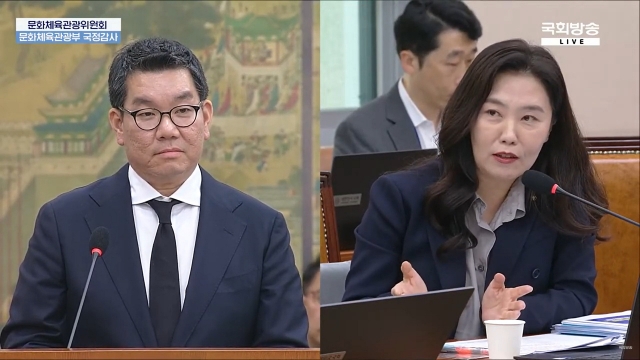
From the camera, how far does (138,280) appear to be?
5.86 feet

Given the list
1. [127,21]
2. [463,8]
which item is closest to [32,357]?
[127,21]

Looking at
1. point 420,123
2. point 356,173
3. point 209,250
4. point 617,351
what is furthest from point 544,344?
point 420,123

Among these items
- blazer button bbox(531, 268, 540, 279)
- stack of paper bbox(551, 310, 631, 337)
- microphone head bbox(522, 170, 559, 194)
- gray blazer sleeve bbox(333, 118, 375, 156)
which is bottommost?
stack of paper bbox(551, 310, 631, 337)

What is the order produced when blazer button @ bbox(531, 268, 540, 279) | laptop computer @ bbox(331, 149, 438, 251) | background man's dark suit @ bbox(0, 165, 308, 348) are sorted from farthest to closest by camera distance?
laptop computer @ bbox(331, 149, 438, 251)
blazer button @ bbox(531, 268, 540, 279)
background man's dark suit @ bbox(0, 165, 308, 348)

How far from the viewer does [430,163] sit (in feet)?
8.05

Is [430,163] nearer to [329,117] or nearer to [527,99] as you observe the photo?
[527,99]

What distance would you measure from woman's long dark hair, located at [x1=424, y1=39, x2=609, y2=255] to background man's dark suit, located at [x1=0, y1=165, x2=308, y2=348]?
0.59 metres

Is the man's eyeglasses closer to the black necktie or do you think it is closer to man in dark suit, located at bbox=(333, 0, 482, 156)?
the black necktie

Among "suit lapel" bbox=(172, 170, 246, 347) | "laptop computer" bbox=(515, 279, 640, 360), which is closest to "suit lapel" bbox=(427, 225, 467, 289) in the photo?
"laptop computer" bbox=(515, 279, 640, 360)

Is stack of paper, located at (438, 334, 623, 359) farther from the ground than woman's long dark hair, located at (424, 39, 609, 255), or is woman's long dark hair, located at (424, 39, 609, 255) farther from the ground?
woman's long dark hair, located at (424, 39, 609, 255)

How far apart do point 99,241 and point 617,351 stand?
0.90m

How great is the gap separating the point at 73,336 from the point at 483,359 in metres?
0.68

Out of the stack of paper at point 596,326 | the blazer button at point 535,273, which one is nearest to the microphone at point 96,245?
the stack of paper at point 596,326

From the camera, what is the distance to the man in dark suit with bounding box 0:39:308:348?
1.76 metres
